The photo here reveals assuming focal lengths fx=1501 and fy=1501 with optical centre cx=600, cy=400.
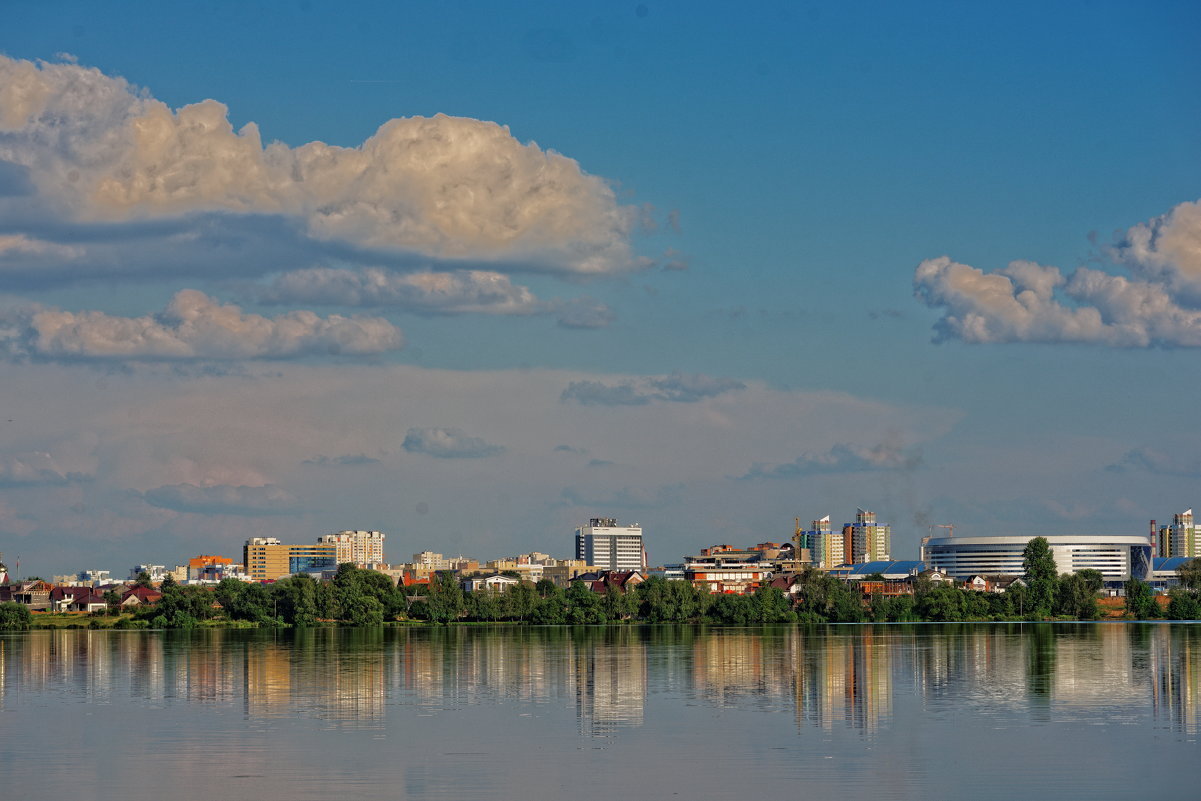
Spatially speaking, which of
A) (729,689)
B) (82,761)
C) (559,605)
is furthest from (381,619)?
(82,761)

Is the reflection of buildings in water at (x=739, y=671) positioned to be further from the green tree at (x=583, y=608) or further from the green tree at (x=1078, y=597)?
the green tree at (x=1078, y=597)

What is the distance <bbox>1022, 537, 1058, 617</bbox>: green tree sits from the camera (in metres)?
156

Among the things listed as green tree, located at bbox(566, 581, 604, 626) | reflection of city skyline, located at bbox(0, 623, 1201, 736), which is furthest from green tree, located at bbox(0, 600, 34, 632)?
green tree, located at bbox(566, 581, 604, 626)

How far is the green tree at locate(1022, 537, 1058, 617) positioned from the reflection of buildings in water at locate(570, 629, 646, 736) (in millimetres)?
82080

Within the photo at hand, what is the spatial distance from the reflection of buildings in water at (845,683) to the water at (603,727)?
21 cm

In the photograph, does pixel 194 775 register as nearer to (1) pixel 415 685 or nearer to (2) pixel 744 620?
(1) pixel 415 685

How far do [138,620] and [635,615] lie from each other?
46.1 m

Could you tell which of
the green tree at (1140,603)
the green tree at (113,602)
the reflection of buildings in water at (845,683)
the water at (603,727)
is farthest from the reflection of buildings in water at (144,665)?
the green tree at (1140,603)

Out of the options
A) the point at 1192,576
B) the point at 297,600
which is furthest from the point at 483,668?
the point at 1192,576

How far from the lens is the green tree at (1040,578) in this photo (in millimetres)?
156000

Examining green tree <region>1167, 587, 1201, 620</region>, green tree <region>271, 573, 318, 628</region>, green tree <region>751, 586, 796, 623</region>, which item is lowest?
green tree <region>1167, 587, 1201, 620</region>

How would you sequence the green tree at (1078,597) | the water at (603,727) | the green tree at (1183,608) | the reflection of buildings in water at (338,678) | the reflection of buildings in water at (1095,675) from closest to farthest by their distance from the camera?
the water at (603,727), the reflection of buildings in water at (338,678), the reflection of buildings in water at (1095,675), the green tree at (1078,597), the green tree at (1183,608)

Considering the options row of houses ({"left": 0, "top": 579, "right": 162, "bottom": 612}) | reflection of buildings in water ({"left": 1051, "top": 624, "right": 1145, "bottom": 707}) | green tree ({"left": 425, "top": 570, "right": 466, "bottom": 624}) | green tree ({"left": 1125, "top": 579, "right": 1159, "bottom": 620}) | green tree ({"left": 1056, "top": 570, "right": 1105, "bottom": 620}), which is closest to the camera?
reflection of buildings in water ({"left": 1051, "top": 624, "right": 1145, "bottom": 707})

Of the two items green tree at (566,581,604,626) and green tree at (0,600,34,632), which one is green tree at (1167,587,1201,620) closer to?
green tree at (566,581,604,626)
